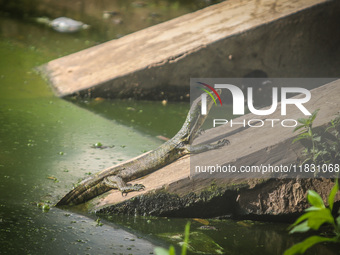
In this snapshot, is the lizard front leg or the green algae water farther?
the lizard front leg

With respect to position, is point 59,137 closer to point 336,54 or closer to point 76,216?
point 76,216

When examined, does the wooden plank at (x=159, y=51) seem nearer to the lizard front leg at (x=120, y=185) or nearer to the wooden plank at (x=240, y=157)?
the wooden plank at (x=240, y=157)

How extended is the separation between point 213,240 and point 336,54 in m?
3.77

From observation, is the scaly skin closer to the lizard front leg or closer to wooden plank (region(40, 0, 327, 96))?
the lizard front leg

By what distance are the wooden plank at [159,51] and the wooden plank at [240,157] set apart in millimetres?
2144

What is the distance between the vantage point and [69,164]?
3912mm

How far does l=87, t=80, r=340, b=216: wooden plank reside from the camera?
10.1 feet

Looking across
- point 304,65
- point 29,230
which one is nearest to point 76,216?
point 29,230

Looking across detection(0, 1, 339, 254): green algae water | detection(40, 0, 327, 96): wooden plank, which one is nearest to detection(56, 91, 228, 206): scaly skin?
detection(0, 1, 339, 254): green algae water

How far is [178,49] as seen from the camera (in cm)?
564

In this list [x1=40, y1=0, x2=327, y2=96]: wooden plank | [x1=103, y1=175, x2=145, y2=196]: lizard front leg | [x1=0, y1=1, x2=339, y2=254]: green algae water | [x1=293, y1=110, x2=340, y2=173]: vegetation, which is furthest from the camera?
[x1=40, y1=0, x2=327, y2=96]: wooden plank

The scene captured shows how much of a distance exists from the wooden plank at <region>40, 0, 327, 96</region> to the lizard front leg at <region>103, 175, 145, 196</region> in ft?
7.73

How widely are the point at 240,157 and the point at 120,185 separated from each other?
818 mm

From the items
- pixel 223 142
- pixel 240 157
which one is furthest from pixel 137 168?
pixel 240 157
